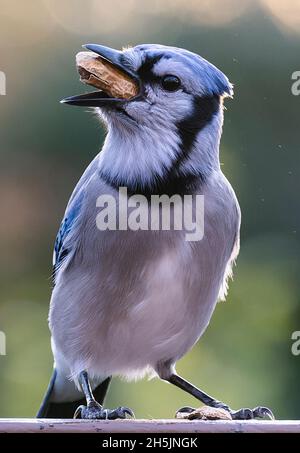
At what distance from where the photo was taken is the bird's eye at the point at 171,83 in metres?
2.10

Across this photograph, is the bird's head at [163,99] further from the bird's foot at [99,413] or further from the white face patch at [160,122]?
the bird's foot at [99,413]

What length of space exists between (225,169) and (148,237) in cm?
106

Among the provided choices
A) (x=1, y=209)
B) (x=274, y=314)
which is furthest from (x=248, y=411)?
(x=1, y=209)

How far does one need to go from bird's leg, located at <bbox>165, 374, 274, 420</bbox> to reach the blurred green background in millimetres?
748

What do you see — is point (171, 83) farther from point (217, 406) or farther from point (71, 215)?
point (217, 406)

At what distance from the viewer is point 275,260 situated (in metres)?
3.45

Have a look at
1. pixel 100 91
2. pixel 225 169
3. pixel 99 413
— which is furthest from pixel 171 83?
pixel 225 169

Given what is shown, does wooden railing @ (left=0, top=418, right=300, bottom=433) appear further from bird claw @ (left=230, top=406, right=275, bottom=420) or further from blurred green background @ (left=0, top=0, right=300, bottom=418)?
blurred green background @ (left=0, top=0, right=300, bottom=418)

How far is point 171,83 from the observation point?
2104 mm

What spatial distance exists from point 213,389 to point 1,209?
0.89 meters

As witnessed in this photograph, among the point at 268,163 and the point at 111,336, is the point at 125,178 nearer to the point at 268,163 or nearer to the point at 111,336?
the point at 111,336

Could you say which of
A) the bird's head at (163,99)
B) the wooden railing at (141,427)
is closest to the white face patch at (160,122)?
the bird's head at (163,99)

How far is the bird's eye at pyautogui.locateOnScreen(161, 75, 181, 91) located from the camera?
82.6 inches

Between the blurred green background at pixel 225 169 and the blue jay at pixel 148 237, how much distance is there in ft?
2.91
